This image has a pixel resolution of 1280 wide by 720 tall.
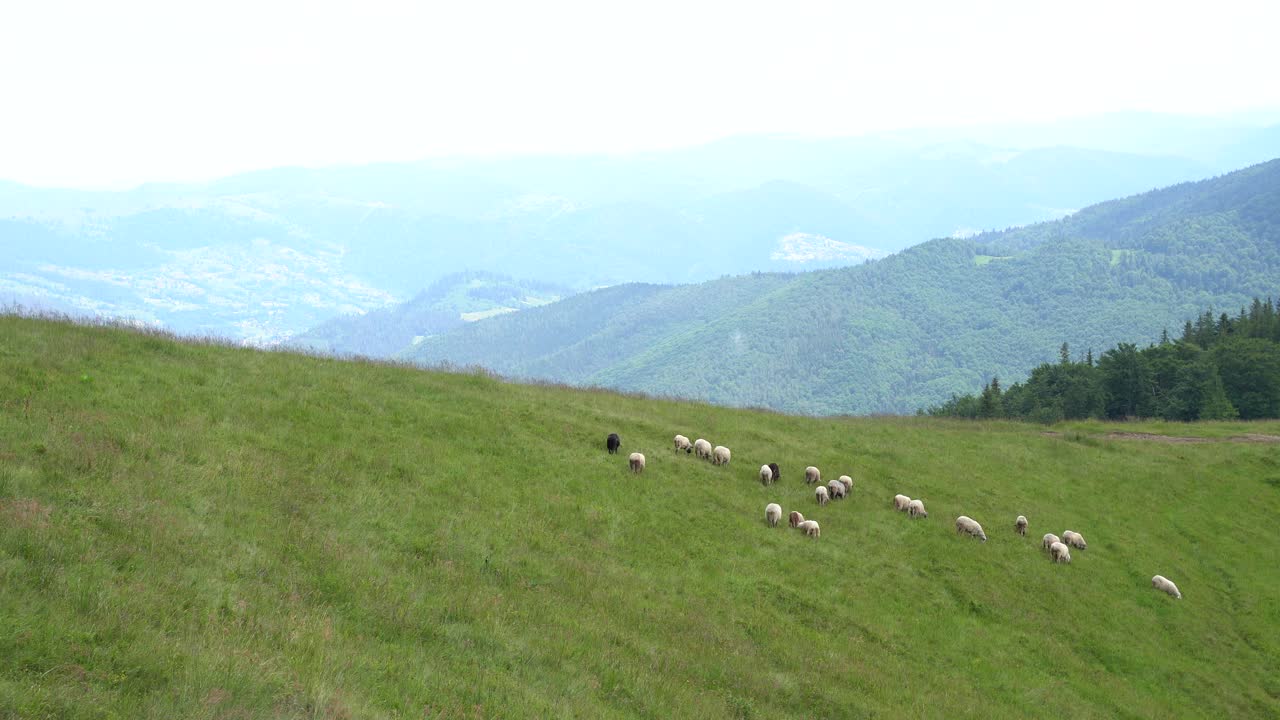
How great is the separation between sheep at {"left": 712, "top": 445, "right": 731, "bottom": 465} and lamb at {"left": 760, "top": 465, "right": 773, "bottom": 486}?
1.44 meters

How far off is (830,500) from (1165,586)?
38.3ft

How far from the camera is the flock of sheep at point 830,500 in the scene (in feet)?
80.9

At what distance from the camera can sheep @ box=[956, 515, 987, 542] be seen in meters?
26.8

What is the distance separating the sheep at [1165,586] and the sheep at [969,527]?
5.83m

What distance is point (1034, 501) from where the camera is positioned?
32438 millimetres

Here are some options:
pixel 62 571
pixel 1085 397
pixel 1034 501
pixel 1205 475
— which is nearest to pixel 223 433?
pixel 62 571

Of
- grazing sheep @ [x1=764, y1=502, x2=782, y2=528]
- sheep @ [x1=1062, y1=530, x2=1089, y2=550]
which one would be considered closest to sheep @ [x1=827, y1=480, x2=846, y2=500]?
grazing sheep @ [x1=764, y1=502, x2=782, y2=528]

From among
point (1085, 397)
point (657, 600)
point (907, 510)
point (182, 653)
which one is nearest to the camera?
point (182, 653)

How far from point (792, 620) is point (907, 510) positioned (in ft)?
38.4

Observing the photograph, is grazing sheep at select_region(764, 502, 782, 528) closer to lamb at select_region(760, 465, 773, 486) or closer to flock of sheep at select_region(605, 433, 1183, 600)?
flock of sheep at select_region(605, 433, 1183, 600)

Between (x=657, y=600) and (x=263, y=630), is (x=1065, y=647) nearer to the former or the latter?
(x=657, y=600)

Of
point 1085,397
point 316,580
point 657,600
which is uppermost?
point 316,580

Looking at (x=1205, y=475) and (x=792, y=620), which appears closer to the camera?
(x=792, y=620)

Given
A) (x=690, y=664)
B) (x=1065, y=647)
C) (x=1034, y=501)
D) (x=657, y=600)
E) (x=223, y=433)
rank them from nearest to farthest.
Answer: (x=690, y=664), (x=657, y=600), (x=223, y=433), (x=1065, y=647), (x=1034, y=501)
